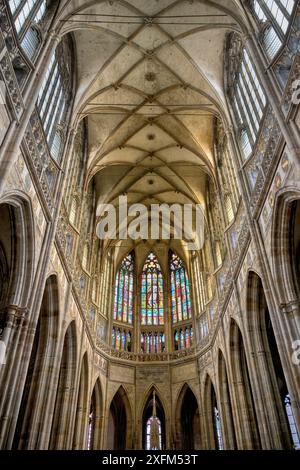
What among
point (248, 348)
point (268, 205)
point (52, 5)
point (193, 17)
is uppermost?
point (193, 17)

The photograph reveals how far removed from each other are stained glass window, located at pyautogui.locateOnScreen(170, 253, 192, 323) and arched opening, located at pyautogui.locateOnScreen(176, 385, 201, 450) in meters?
5.43

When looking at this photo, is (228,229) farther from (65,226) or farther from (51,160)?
(51,160)

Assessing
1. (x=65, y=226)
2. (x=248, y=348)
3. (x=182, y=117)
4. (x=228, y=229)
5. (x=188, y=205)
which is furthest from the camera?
(x=188, y=205)

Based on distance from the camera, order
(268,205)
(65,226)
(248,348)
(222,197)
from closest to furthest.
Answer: (268,205) < (248,348) < (65,226) < (222,197)

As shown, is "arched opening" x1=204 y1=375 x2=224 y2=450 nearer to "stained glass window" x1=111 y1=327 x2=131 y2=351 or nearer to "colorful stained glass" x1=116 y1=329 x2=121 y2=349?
"stained glass window" x1=111 y1=327 x2=131 y2=351

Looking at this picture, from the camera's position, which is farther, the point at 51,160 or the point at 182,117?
the point at 182,117

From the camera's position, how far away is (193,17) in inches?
709

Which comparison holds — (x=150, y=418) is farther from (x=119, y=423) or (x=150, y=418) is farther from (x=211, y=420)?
(x=211, y=420)

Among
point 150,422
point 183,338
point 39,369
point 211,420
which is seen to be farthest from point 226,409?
point 39,369

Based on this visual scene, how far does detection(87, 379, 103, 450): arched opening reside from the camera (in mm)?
22531

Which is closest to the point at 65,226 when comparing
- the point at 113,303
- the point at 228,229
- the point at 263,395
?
the point at 228,229

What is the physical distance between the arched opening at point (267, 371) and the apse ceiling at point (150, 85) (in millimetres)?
9375

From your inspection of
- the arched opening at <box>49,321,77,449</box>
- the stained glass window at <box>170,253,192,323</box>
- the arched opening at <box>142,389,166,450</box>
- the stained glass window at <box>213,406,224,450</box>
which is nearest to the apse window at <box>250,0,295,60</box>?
the arched opening at <box>49,321,77,449</box>

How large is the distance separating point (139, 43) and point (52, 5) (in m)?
4.97
